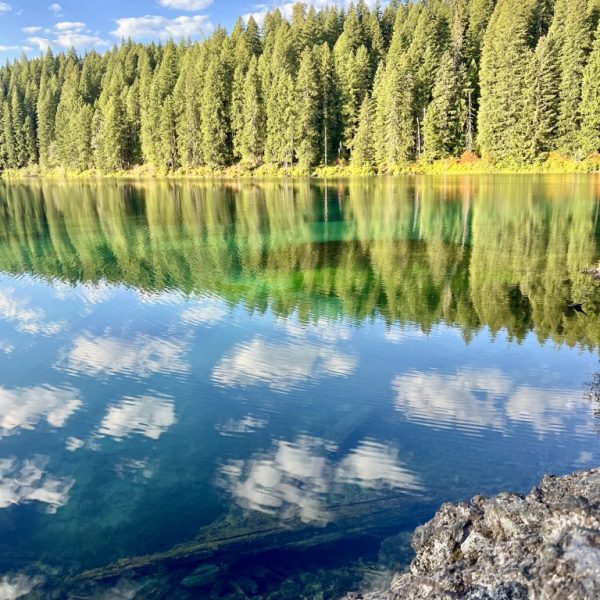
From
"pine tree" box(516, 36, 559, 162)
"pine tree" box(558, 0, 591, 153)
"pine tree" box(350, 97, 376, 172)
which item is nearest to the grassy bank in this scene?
"pine tree" box(350, 97, 376, 172)

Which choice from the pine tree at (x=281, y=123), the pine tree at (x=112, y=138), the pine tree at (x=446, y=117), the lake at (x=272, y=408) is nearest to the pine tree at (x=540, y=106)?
the pine tree at (x=446, y=117)

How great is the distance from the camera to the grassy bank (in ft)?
200

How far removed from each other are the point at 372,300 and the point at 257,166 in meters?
71.4

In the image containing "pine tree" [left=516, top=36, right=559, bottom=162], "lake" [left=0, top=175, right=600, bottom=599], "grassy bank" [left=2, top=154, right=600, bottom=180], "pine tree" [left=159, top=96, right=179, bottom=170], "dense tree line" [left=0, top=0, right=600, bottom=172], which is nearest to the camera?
"lake" [left=0, top=175, right=600, bottom=599]

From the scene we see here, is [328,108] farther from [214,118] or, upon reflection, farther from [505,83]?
[505,83]

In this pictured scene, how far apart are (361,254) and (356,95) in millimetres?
66861

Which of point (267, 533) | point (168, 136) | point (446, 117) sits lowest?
point (267, 533)

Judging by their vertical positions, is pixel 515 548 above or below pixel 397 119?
below

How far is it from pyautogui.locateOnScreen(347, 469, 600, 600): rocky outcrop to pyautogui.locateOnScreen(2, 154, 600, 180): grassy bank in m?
60.5

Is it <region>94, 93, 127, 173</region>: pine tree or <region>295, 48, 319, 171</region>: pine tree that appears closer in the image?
<region>295, 48, 319, 171</region>: pine tree

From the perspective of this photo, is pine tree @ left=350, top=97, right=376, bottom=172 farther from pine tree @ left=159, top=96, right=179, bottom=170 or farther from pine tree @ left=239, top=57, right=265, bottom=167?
pine tree @ left=159, top=96, right=179, bottom=170

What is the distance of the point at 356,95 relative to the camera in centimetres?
8169

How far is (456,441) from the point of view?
25.9ft

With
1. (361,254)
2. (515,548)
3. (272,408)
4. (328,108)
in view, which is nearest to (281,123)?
(328,108)
